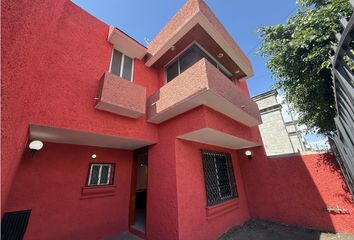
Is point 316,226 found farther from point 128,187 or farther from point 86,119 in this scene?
point 86,119

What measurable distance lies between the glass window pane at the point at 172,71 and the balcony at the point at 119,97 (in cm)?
170

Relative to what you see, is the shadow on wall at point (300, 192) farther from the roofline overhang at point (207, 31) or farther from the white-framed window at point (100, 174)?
the white-framed window at point (100, 174)

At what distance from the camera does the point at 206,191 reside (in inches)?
224

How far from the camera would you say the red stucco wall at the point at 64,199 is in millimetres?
4457

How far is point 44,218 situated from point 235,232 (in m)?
6.61

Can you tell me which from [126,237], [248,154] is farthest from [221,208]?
[126,237]

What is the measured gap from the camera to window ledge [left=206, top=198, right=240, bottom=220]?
211 inches

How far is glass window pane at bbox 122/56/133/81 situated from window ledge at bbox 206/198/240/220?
18.9ft

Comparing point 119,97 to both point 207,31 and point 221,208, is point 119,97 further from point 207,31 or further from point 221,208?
point 221,208

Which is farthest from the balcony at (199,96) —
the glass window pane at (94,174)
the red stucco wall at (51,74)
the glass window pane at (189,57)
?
the glass window pane at (94,174)

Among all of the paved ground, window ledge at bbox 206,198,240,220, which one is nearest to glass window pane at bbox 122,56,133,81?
window ledge at bbox 206,198,240,220

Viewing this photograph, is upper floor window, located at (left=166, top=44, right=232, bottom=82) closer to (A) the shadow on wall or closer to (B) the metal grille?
(A) the shadow on wall

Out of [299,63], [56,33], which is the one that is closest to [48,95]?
[56,33]

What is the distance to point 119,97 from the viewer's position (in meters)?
4.82
